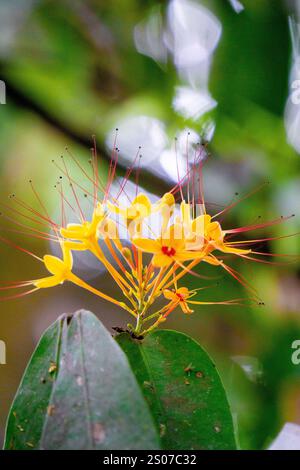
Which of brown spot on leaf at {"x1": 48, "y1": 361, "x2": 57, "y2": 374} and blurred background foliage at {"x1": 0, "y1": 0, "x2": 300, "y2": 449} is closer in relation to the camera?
brown spot on leaf at {"x1": 48, "y1": 361, "x2": 57, "y2": 374}

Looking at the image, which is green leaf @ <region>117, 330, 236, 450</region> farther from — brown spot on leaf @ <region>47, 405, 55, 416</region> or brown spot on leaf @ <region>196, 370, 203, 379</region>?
brown spot on leaf @ <region>47, 405, 55, 416</region>

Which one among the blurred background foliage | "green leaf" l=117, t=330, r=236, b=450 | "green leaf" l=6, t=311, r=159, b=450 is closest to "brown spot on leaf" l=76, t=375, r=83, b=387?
"green leaf" l=6, t=311, r=159, b=450

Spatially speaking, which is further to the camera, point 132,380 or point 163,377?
point 163,377

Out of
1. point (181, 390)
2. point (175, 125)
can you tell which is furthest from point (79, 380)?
point (175, 125)

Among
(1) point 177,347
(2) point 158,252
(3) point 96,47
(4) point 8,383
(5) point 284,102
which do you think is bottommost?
(4) point 8,383

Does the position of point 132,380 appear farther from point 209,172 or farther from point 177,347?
point 209,172

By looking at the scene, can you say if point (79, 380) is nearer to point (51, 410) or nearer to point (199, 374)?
point (51, 410)

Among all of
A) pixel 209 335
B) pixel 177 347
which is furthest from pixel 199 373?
pixel 209 335
